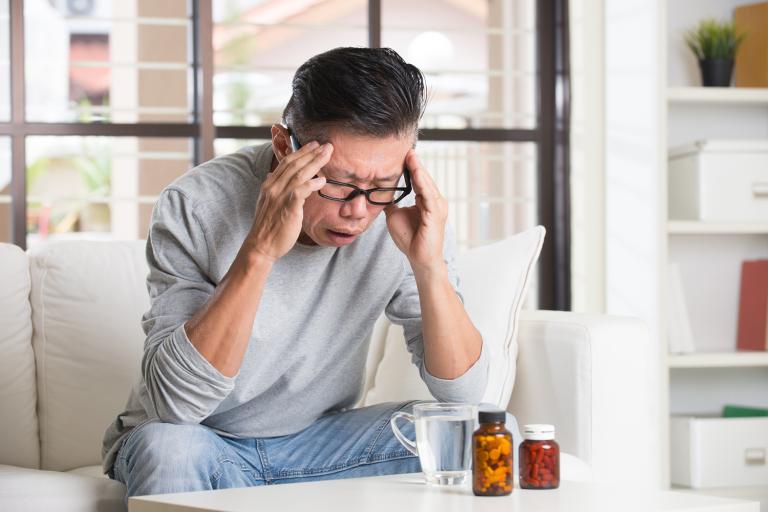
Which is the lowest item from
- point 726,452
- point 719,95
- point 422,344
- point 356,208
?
point 726,452

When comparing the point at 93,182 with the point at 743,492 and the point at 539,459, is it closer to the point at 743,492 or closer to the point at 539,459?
the point at 743,492

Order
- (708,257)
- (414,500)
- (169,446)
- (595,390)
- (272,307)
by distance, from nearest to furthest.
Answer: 1. (414,500)
2. (169,446)
3. (272,307)
4. (595,390)
5. (708,257)

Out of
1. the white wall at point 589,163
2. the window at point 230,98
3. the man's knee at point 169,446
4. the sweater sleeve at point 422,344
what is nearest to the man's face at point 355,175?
the sweater sleeve at point 422,344

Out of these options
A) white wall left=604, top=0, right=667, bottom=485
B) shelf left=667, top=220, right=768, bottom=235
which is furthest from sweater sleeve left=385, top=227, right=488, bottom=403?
shelf left=667, top=220, right=768, bottom=235

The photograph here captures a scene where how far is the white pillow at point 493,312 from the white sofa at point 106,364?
1.0 inches

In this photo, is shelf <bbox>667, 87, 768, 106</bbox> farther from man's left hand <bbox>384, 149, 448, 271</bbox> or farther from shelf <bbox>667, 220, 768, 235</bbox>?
man's left hand <bbox>384, 149, 448, 271</bbox>

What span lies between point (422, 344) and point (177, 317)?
412mm

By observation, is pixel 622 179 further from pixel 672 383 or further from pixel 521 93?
pixel 521 93

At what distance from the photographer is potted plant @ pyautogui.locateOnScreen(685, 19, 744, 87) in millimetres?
3289

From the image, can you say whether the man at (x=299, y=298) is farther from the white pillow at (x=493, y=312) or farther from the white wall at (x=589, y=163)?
the white wall at (x=589, y=163)

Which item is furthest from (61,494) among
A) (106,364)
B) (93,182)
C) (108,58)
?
(93,182)

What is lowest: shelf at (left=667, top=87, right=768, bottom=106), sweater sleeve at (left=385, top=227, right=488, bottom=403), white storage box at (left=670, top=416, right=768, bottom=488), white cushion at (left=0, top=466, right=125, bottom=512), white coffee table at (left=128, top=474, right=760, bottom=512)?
white storage box at (left=670, top=416, right=768, bottom=488)

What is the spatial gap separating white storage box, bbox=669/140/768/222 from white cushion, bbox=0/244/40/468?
182cm

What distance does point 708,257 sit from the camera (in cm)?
345
